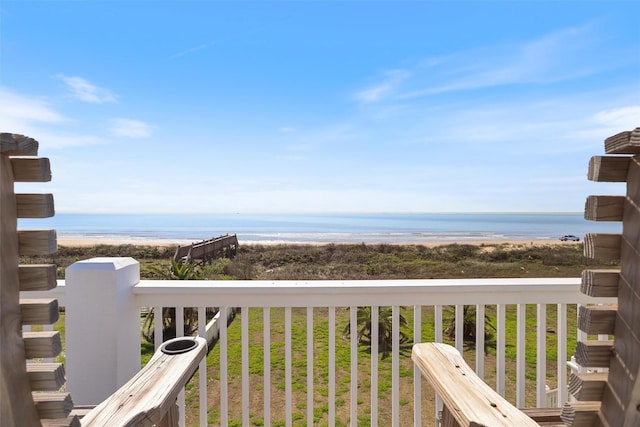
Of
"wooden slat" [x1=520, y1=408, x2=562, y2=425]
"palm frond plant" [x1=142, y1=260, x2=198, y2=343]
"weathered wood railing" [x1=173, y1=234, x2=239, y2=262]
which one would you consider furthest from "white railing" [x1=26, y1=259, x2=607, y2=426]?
"weathered wood railing" [x1=173, y1=234, x2=239, y2=262]

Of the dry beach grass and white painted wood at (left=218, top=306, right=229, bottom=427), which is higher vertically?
white painted wood at (left=218, top=306, right=229, bottom=427)

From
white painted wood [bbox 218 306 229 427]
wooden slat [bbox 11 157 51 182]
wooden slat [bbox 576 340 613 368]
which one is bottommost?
white painted wood [bbox 218 306 229 427]

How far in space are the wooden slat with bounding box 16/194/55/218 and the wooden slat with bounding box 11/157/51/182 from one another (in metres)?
0.03

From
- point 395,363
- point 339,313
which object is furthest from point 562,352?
point 339,313

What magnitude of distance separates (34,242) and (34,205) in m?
0.06

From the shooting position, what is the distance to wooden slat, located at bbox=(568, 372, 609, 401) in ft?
2.14

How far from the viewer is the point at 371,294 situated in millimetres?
1685

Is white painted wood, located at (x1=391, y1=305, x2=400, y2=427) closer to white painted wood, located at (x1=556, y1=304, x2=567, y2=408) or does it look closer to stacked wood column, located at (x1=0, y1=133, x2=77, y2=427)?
white painted wood, located at (x1=556, y1=304, x2=567, y2=408)

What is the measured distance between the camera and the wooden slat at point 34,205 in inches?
20.8

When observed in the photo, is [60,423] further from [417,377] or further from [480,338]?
[480,338]

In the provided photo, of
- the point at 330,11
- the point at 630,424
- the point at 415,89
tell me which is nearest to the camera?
the point at 630,424

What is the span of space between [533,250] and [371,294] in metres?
16.2

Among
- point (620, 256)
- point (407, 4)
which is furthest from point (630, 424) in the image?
point (407, 4)

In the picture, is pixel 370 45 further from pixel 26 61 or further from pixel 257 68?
pixel 26 61
